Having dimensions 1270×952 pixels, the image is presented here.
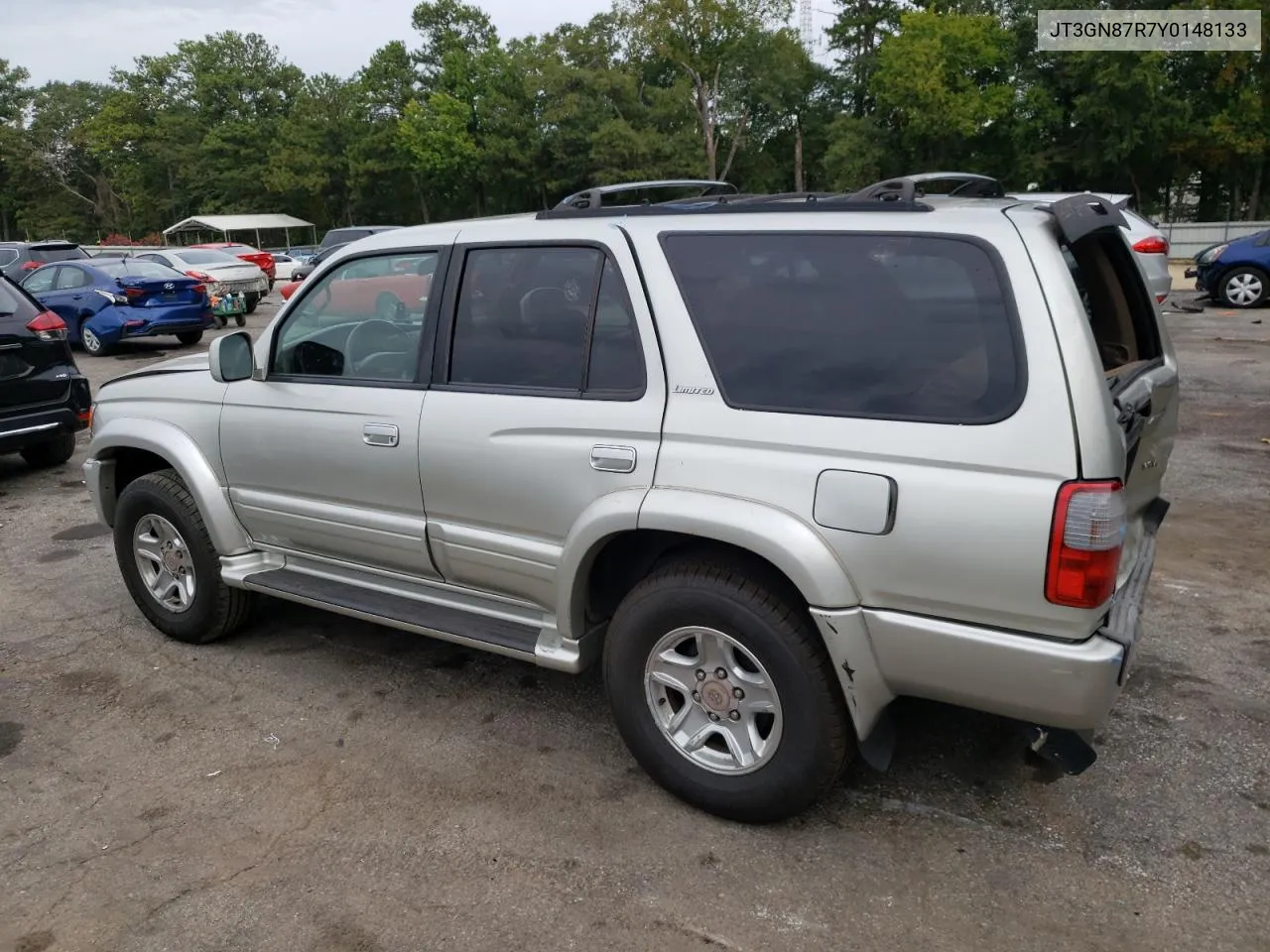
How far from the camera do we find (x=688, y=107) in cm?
5309

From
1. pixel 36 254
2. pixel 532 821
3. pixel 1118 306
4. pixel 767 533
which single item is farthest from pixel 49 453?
pixel 36 254

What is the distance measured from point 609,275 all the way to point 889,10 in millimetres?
53094

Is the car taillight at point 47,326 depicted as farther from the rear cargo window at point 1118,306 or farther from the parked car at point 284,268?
the parked car at point 284,268

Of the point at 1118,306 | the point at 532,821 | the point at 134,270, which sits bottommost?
the point at 532,821

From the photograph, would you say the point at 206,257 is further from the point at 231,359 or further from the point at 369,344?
the point at 369,344

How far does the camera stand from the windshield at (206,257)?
64.9 feet

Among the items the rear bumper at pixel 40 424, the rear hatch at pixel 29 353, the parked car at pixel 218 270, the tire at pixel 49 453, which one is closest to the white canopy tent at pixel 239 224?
the parked car at pixel 218 270

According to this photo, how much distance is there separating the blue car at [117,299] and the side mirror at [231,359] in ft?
40.8

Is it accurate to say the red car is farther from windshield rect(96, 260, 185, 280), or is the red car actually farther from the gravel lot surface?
the gravel lot surface

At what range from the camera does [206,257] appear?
20344 millimetres

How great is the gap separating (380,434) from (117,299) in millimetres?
13487

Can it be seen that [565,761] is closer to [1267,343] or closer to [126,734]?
[126,734]

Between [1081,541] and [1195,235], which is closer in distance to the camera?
[1081,541]

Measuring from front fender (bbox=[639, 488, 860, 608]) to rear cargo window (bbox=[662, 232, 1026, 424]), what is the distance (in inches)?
12.2
